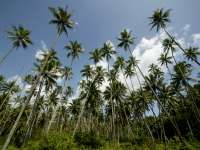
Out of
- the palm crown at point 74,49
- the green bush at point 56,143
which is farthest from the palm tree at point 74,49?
the green bush at point 56,143

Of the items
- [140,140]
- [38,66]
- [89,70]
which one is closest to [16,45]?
[38,66]

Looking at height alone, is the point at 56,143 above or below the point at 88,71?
below

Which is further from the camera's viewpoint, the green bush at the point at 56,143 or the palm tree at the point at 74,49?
the palm tree at the point at 74,49

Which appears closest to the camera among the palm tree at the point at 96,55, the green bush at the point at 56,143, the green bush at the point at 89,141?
the green bush at the point at 56,143

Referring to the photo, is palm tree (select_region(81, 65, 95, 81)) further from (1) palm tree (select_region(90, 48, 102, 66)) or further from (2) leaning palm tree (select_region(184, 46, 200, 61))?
(2) leaning palm tree (select_region(184, 46, 200, 61))

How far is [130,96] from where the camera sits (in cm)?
5409

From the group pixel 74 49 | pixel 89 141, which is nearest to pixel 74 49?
pixel 74 49

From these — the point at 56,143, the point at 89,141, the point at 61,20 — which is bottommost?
the point at 56,143

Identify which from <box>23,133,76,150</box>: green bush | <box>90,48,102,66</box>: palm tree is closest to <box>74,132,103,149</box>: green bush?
<box>23,133,76,150</box>: green bush

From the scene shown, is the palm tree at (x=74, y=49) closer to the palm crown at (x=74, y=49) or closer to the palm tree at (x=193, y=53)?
the palm crown at (x=74, y=49)

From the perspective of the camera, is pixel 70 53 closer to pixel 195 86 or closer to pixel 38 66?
pixel 38 66

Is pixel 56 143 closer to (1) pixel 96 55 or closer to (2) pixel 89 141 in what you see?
(2) pixel 89 141

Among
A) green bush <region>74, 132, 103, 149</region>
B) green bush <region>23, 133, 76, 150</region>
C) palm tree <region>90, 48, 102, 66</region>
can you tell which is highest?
palm tree <region>90, 48, 102, 66</region>

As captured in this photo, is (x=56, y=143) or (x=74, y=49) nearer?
(x=56, y=143)
